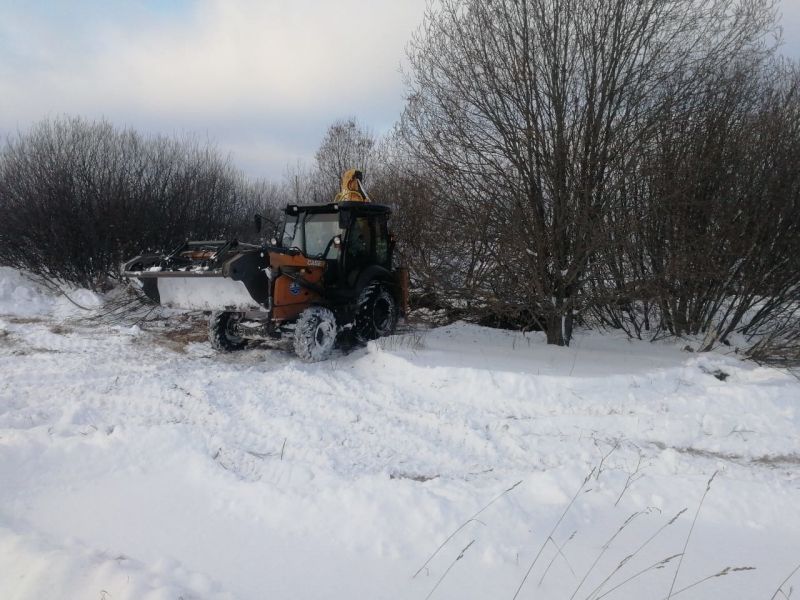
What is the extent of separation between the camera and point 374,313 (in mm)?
8219

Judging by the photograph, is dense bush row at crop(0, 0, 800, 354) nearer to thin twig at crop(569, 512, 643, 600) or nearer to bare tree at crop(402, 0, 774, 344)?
bare tree at crop(402, 0, 774, 344)

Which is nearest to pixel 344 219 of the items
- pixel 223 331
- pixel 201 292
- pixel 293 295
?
pixel 293 295

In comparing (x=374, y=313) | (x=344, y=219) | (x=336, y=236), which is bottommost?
(x=374, y=313)

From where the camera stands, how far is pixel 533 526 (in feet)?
9.71

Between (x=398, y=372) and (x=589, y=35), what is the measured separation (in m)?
4.84

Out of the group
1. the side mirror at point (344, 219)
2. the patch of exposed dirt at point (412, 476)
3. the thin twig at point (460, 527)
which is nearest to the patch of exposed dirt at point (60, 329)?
the side mirror at point (344, 219)

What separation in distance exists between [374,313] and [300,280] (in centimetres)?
152

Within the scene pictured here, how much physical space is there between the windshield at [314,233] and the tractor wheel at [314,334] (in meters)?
1.07

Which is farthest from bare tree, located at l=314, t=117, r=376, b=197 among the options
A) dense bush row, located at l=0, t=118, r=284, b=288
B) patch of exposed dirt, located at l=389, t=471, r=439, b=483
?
patch of exposed dirt, located at l=389, t=471, r=439, b=483

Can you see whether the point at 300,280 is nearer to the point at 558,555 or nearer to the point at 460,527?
the point at 460,527

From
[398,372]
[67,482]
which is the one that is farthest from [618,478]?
[67,482]

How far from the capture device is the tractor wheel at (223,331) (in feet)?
25.4

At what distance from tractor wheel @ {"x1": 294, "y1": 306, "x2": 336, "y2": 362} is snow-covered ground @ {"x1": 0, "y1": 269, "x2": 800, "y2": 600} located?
1.27ft

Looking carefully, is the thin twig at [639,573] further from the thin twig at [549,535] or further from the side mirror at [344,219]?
the side mirror at [344,219]
